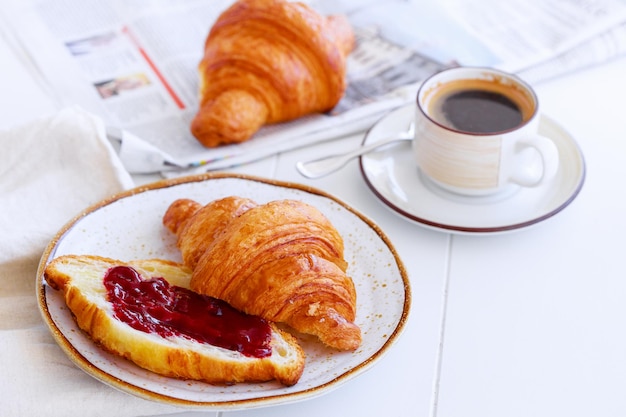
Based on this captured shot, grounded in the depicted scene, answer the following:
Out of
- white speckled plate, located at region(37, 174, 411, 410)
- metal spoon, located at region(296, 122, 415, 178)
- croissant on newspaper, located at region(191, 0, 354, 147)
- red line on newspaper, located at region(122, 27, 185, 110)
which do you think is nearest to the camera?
white speckled plate, located at region(37, 174, 411, 410)

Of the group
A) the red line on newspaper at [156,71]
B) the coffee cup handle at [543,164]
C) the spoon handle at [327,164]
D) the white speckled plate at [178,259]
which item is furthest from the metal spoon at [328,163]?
the red line on newspaper at [156,71]

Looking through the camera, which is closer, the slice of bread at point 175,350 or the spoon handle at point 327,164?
the slice of bread at point 175,350

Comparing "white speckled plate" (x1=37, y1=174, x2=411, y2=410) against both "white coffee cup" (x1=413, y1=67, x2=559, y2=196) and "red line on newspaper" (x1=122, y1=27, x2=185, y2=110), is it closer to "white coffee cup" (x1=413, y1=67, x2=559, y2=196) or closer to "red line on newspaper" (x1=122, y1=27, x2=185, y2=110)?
"white coffee cup" (x1=413, y1=67, x2=559, y2=196)

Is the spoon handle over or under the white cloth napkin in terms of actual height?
under

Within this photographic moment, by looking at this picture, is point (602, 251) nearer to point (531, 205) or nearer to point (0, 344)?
point (531, 205)

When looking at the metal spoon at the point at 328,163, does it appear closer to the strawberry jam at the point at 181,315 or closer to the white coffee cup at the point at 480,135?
the white coffee cup at the point at 480,135

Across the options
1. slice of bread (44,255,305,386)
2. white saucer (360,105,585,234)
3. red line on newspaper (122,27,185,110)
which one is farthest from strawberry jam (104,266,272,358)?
red line on newspaper (122,27,185,110)

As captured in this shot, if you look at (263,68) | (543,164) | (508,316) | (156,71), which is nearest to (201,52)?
(156,71)
